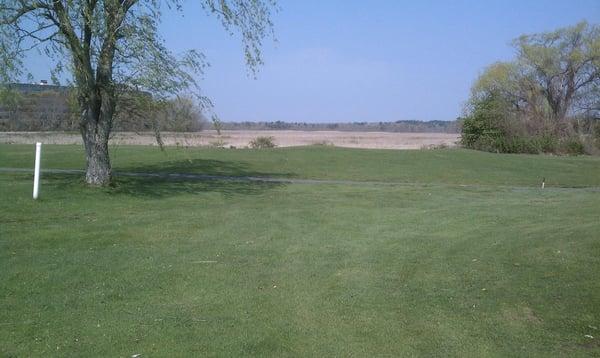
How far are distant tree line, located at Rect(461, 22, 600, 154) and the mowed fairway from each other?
4159cm

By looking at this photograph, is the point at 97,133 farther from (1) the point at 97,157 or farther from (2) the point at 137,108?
(2) the point at 137,108

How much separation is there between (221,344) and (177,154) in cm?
3348

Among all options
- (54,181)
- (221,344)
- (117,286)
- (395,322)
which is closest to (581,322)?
(395,322)

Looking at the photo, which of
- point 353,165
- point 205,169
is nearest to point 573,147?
point 353,165

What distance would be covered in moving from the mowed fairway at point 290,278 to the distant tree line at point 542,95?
4159 centimetres

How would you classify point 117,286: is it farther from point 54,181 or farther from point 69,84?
point 54,181

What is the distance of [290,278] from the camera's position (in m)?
8.55

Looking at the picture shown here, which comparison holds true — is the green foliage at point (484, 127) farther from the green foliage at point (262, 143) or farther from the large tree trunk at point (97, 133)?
the large tree trunk at point (97, 133)

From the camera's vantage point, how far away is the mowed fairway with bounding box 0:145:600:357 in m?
6.09

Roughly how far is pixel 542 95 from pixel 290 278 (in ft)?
202

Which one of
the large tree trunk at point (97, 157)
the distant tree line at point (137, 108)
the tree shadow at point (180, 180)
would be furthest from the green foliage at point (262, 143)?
the large tree trunk at point (97, 157)

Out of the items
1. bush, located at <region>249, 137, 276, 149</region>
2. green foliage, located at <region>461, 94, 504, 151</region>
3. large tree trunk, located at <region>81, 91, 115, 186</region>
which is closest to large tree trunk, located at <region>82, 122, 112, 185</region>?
large tree trunk, located at <region>81, 91, 115, 186</region>

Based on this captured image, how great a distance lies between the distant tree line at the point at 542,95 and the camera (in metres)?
57.0

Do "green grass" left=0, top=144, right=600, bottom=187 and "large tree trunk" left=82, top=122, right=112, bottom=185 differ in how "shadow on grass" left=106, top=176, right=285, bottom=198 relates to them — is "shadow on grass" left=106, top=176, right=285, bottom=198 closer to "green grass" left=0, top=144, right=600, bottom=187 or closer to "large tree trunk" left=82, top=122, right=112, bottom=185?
"large tree trunk" left=82, top=122, right=112, bottom=185
